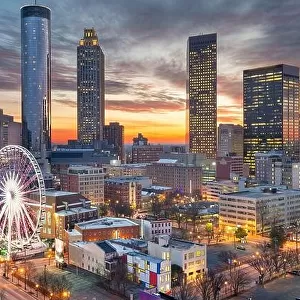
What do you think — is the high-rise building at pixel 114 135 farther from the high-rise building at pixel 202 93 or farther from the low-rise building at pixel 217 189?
the low-rise building at pixel 217 189

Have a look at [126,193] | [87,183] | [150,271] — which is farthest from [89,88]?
[150,271]

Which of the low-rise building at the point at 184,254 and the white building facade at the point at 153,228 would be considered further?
the white building facade at the point at 153,228

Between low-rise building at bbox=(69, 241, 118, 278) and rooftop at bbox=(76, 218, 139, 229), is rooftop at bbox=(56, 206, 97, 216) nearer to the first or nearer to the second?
rooftop at bbox=(76, 218, 139, 229)

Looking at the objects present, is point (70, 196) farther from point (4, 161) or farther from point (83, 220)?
point (4, 161)

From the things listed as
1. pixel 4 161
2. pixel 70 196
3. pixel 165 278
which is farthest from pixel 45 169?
pixel 165 278

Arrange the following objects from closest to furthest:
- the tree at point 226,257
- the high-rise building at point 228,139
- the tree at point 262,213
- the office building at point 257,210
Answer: the tree at point 226,257 < the tree at point 262,213 < the office building at point 257,210 < the high-rise building at point 228,139

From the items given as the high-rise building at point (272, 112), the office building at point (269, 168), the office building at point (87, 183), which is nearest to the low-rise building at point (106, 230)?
the office building at point (87, 183)
